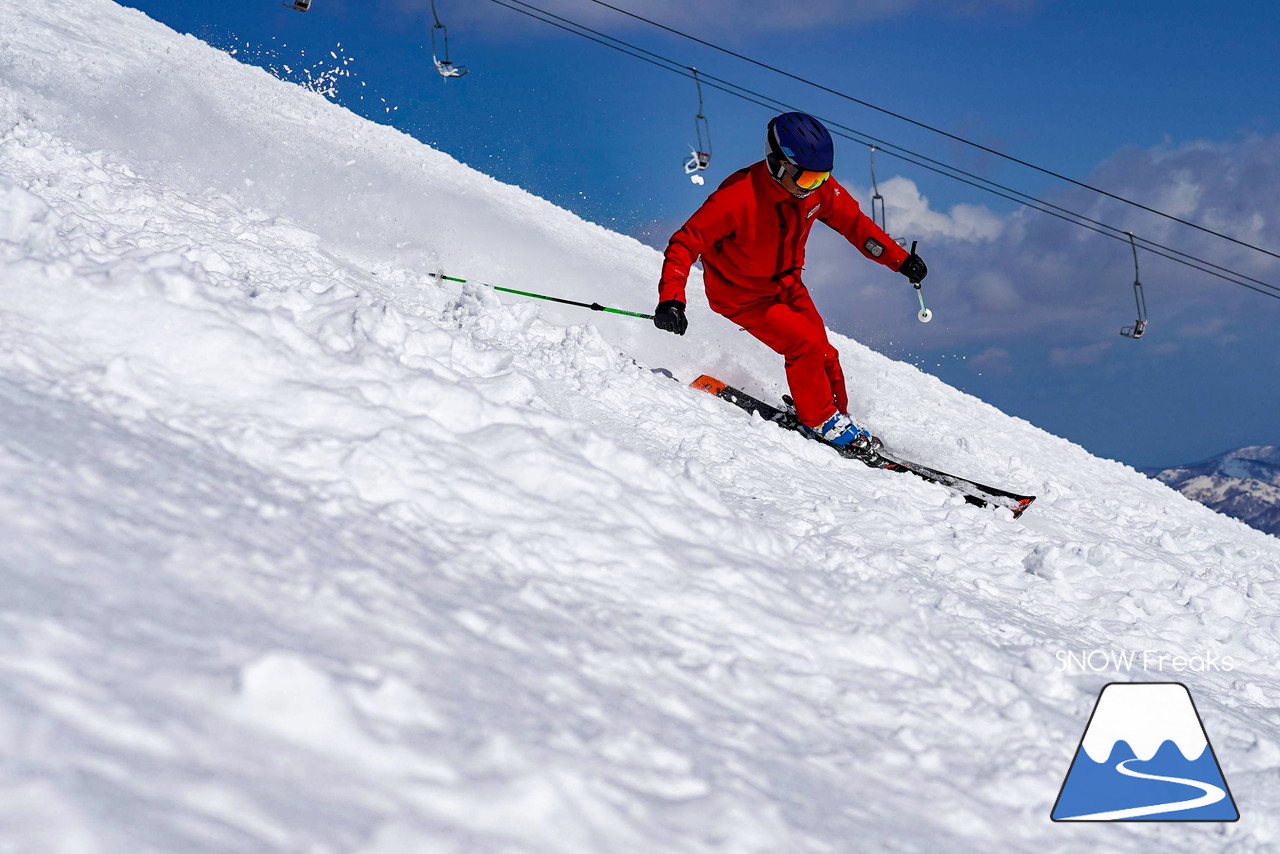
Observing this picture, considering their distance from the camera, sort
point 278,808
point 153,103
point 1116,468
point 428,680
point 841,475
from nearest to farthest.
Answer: point 278,808 < point 428,680 < point 841,475 < point 1116,468 < point 153,103

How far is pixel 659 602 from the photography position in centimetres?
279

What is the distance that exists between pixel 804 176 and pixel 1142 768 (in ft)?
15.4

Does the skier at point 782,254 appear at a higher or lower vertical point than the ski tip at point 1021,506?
higher

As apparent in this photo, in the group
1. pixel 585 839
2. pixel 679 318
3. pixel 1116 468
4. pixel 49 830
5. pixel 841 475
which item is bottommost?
pixel 49 830

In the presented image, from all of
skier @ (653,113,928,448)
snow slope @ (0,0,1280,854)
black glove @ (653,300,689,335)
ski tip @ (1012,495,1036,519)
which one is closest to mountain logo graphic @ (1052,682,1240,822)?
snow slope @ (0,0,1280,854)

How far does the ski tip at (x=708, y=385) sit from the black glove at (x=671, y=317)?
115 centimetres

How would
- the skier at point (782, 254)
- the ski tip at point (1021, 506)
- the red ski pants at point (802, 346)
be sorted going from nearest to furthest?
1. the ski tip at point (1021, 506)
2. the skier at point (782, 254)
3. the red ski pants at point (802, 346)

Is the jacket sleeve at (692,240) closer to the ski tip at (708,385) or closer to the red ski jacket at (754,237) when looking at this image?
the red ski jacket at (754,237)

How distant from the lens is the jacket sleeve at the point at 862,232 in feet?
24.1

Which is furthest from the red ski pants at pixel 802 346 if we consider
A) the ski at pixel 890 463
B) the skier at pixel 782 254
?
the ski at pixel 890 463

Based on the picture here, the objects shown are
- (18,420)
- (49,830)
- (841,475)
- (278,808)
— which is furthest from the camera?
(841,475)

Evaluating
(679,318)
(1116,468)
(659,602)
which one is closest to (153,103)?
(679,318)

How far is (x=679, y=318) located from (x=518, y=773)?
189 inches

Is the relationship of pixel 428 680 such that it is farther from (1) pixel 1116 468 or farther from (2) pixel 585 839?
(1) pixel 1116 468
